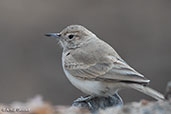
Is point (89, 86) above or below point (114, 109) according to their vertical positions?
above

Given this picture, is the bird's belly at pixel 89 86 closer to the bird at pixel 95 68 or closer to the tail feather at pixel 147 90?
the bird at pixel 95 68

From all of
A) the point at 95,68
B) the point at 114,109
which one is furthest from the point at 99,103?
the point at 114,109

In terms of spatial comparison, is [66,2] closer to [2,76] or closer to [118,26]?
[118,26]

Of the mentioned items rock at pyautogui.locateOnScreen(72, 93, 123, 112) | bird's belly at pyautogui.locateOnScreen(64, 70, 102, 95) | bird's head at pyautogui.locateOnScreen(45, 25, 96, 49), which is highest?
bird's head at pyautogui.locateOnScreen(45, 25, 96, 49)

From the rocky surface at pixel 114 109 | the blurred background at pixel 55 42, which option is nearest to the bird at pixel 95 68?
the rocky surface at pixel 114 109

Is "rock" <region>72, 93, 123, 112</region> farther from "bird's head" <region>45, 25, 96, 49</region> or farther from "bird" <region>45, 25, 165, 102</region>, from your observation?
"bird's head" <region>45, 25, 96, 49</region>

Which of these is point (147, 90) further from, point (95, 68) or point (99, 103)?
point (95, 68)

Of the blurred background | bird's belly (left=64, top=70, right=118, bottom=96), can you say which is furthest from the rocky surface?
the blurred background
